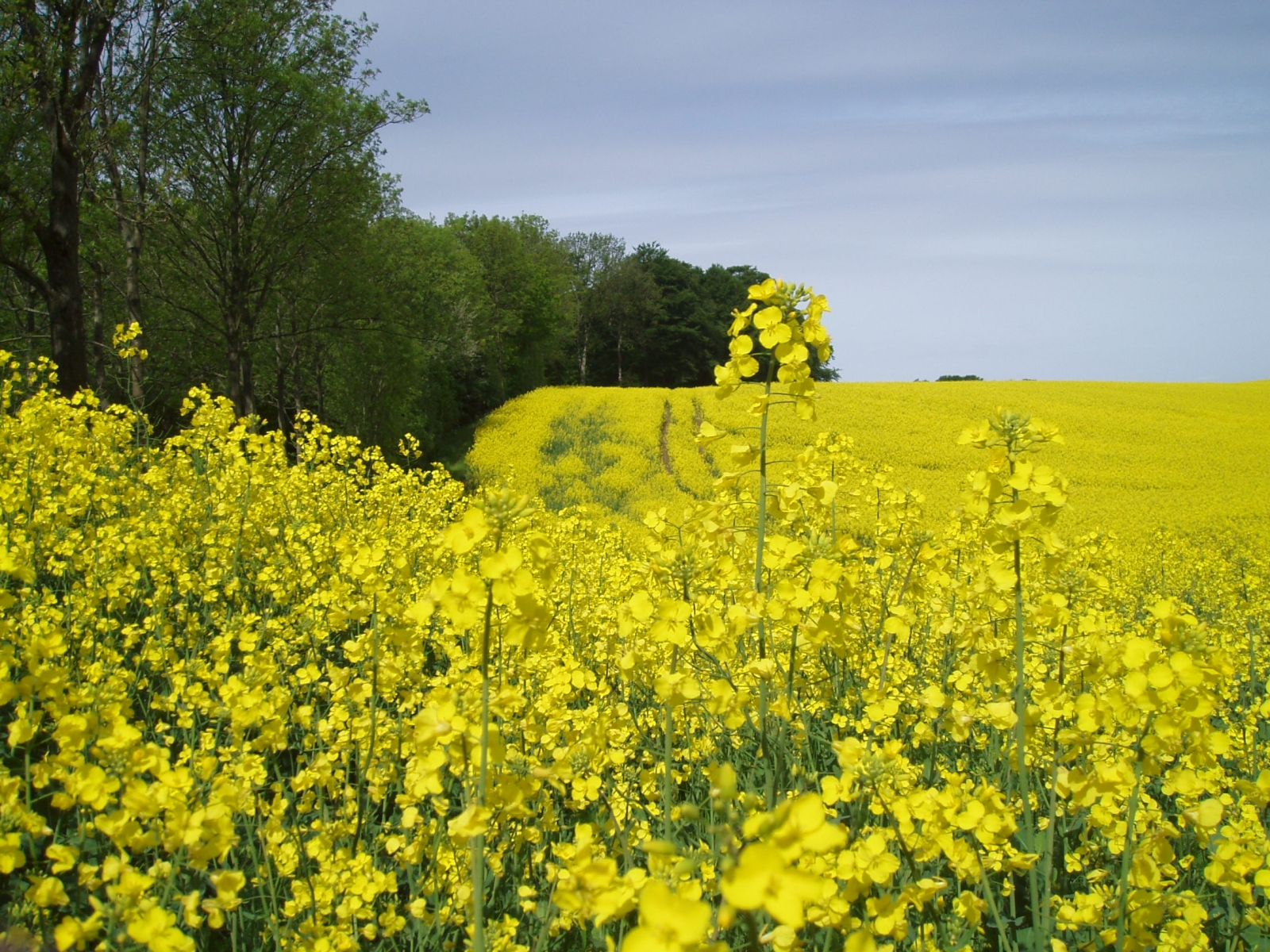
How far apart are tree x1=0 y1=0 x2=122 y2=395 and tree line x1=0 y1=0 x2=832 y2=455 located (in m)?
0.03

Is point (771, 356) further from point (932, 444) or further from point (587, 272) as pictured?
point (587, 272)

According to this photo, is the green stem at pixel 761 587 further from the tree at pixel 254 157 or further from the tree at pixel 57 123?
the tree at pixel 254 157

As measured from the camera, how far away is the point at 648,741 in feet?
11.0

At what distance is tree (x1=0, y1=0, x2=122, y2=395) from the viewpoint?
884cm

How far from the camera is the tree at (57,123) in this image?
8844 millimetres

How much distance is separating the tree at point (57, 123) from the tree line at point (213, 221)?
1.2 inches

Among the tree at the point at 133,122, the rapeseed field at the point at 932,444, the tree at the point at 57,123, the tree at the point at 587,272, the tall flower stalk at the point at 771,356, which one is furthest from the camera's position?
the tree at the point at 587,272

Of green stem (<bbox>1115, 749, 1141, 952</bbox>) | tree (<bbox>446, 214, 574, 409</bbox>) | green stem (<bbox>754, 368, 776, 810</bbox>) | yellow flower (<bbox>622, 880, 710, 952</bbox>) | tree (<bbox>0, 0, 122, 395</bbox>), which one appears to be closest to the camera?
yellow flower (<bbox>622, 880, 710, 952</bbox>)

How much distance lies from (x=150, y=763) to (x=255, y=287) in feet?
57.6

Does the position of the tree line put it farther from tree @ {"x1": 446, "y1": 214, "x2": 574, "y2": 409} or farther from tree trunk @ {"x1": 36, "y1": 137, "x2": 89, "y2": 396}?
tree @ {"x1": 446, "y1": 214, "x2": 574, "y2": 409}

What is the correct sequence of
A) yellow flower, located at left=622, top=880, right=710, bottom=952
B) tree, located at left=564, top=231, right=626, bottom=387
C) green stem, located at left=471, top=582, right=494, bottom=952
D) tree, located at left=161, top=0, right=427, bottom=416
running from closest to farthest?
yellow flower, located at left=622, top=880, right=710, bottom=952 → green stem, located at left=471, top=582, right=494, bottom=952 → tree, located at left=161, top=0, right=427, bottom=416 → tree, located at left=564, top=231, right=626, bottom=387

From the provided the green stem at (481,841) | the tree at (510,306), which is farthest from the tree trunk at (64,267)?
the tree at (510,306)

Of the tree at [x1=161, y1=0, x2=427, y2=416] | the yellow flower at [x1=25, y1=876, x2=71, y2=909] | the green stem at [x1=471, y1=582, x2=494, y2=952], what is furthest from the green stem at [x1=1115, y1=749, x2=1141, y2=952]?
the tree at [x1=161, y1=0, x2=427, y2=416]

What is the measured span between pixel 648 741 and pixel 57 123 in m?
11.0
